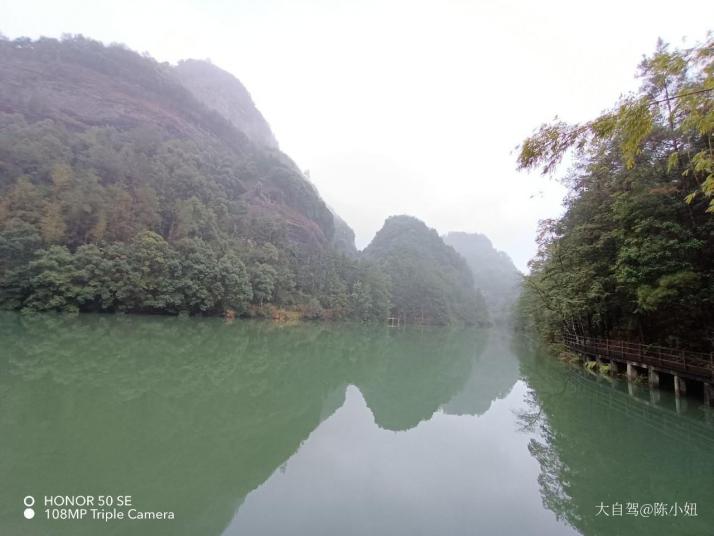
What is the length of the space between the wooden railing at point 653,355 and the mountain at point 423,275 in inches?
1712

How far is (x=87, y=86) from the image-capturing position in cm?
5016

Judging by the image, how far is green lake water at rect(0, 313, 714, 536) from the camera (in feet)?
12.9

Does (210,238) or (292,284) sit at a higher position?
(210,238)

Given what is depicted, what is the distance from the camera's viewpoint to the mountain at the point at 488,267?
121 m

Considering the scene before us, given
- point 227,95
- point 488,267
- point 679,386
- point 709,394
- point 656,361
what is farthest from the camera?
point 488,267

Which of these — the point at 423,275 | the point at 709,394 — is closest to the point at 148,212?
the point at 709,394

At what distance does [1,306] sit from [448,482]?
91.7ft

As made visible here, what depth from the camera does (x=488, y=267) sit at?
531 ft

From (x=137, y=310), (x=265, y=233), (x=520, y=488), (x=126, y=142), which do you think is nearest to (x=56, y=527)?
(x=520, y=488)

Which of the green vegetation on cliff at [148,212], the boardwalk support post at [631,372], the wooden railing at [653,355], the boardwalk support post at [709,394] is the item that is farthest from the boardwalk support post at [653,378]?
the green vegetation on cliff at [148,212]

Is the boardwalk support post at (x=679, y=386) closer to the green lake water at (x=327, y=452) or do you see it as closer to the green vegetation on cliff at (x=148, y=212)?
the green lake water at (x=327, y=452)

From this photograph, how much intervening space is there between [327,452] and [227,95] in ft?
344

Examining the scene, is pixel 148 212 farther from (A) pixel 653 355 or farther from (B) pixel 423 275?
(B) pixel 423 275

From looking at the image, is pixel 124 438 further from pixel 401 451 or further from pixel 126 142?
pixel 126 142
